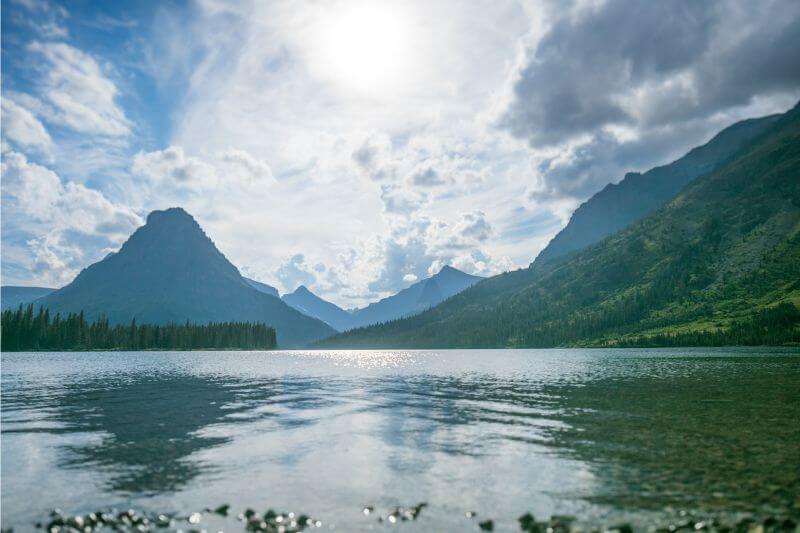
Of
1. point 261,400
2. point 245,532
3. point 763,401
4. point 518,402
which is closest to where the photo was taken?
point 245,532

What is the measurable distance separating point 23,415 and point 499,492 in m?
50.2

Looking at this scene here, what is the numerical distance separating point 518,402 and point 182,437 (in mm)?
39276

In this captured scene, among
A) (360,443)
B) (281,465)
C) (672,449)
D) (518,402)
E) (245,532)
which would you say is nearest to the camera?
(245,532)

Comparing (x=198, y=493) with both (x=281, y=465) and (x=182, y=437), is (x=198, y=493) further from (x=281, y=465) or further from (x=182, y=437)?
(x=182, y=437)

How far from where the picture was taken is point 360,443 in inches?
1478

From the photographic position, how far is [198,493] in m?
24.7

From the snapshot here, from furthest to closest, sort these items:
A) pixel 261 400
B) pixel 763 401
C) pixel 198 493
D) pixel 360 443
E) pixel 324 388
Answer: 1. pixel 324 388
2. pixel 261 400
3. pixel 763 401
4. pixel 360 443
5. pixel 198 493

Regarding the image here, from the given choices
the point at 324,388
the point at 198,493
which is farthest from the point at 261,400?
the point at 198,493

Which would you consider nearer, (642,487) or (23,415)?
(642,487)

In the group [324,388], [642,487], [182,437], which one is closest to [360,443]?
[182,437]

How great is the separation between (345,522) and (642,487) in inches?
603

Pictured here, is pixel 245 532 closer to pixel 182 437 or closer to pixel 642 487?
pixel 642 487

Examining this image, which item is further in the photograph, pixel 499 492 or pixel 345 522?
pixel 499 492

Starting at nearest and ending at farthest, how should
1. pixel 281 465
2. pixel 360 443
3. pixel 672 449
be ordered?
pixel 281 465
pixel 672 449
pixel 360 443
